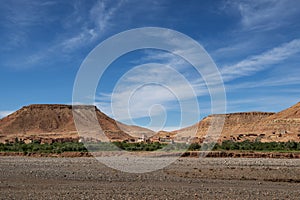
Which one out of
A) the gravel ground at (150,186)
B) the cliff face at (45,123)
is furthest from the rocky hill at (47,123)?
the gravel ground at (150,186)

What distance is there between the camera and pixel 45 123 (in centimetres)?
16512

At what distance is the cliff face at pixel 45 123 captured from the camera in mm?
152250

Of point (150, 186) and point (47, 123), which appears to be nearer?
point (150, 186)

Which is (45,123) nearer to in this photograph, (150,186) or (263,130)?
(263,130)

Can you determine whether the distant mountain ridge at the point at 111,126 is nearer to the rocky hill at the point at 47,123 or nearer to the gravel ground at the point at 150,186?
the rocky hill at the point at 47,123

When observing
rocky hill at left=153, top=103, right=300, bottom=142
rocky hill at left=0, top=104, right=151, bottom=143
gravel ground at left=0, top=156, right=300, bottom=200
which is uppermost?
rocky hill at left=0, top=104, right=151, bottom=143

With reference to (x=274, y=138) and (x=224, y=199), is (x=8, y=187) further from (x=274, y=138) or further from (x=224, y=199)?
(x=274, y=138)

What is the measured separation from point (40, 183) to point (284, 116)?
11205 centimetres

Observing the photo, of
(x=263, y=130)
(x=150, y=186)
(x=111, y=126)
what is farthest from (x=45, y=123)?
(x=150, y=186)

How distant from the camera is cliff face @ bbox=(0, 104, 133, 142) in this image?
5994 inches

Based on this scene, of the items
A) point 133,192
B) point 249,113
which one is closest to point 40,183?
point 133,192

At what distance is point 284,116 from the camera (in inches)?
4921

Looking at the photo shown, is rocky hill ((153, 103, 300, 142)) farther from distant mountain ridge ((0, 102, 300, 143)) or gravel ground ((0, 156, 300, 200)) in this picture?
gravel ground ((0, 156, 300, 200))

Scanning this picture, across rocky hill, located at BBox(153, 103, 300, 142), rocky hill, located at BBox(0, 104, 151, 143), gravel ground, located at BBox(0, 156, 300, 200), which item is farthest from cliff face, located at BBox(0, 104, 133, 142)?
gravel ground, located at BBox(0, 156, 300, 200)
